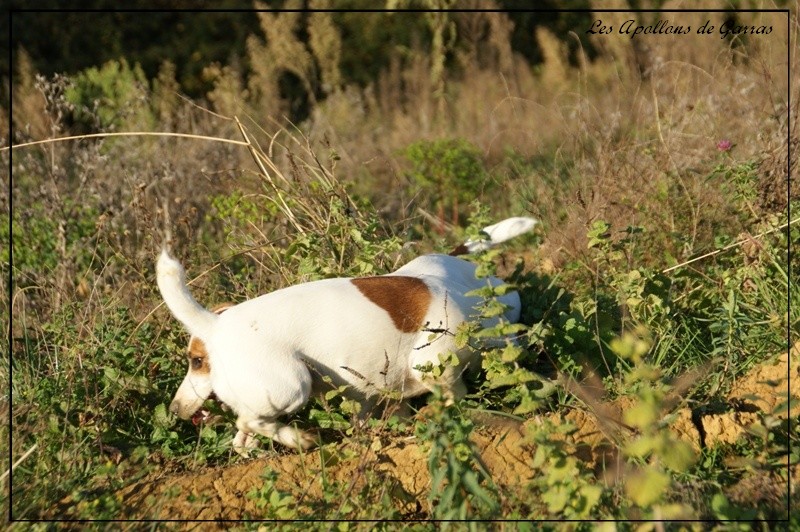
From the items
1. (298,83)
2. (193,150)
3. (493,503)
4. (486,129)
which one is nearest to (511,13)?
(298,83)

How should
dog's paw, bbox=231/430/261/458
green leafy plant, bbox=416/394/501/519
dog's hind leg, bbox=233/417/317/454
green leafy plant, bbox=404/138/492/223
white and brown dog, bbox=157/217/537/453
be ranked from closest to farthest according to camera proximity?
green leafy plant, bbox=416/394/501/519
white and brown dog, bbox=157/217/537/453
dog's hind leg, bbox=233/417/317/454
dog's paw, bbox=231/430/261/458
green leafy plant, bbox=404/138/492/223

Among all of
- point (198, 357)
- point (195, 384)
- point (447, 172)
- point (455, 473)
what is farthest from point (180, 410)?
point (447, 172)

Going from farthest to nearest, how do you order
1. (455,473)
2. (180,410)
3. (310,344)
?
(180,410)
(310,344)
(455,473)

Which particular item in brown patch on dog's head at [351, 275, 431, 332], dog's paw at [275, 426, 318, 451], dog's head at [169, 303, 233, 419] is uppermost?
brown patch on dog's head at [351, 275, 431, 332]

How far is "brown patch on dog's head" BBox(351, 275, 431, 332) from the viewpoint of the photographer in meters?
3.58

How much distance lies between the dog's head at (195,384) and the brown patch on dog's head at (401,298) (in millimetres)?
657

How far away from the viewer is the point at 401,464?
133 inches

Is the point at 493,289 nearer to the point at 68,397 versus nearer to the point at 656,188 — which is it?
the point at 68,397

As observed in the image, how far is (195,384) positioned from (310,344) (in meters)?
0.52

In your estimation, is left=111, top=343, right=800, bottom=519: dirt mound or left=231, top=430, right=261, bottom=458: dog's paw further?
left=231, top=430, right=261, bottom=458: dog's paw

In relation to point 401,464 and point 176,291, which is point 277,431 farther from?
point 176,291

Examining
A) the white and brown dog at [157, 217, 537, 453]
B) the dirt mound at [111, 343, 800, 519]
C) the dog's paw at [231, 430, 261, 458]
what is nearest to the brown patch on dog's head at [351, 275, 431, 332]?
the white and brown dog at [157, 217, 537, 453]

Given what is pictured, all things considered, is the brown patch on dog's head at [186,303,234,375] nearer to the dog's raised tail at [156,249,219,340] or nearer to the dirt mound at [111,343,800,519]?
the dog's raised tail at [156,249,219,340]

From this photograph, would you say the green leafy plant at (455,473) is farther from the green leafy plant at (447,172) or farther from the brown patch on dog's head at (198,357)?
the green leafy plant at (447,172)
